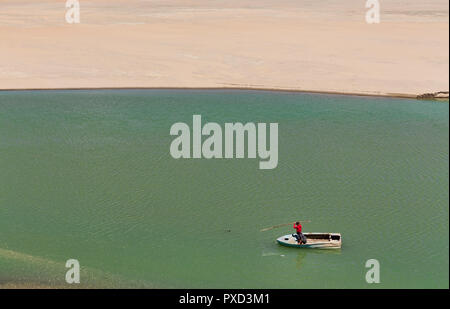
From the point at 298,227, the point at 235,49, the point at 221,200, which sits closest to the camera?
the point at 298,227

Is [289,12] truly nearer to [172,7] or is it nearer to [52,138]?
[172,7]

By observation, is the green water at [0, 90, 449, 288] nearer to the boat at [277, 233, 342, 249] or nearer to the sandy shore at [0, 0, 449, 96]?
the boat at [277, 233, 342, 249]

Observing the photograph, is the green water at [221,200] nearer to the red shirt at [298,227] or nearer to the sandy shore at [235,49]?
the red shirt at [298,227]

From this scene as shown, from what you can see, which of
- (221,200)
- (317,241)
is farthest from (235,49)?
(317,241)

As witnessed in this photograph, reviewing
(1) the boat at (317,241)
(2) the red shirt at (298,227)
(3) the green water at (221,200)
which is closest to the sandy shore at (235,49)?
(3) the green water at (221,200)

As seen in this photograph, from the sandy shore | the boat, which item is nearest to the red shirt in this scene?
the boat

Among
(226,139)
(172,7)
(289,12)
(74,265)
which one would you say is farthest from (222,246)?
(172,7)

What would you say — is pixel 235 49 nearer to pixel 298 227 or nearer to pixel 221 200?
pixel 221 200
